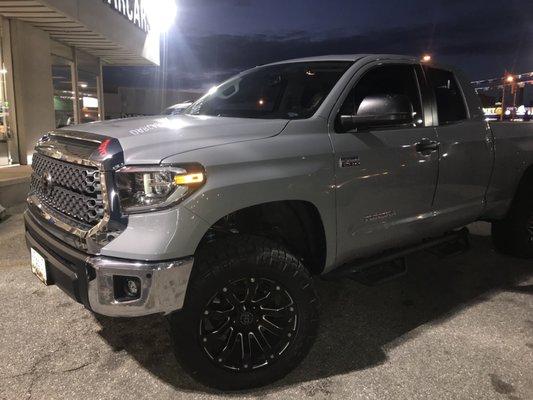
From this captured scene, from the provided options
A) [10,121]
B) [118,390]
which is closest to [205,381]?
[118,390]

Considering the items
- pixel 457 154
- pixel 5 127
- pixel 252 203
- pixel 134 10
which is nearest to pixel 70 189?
pixel 252 203

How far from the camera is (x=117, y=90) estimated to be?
108 ft

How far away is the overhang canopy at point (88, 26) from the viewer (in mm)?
8945

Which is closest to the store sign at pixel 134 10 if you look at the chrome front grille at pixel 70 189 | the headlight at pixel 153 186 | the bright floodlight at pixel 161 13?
the bright floodlight at pixel 161 13

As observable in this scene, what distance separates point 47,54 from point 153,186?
9.91 meters

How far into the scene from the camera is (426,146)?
3.46 m

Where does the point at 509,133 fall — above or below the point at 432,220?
above

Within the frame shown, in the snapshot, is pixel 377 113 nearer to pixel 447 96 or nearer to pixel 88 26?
pixel 447 96

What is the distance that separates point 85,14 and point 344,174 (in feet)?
30.0

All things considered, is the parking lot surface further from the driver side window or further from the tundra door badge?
the driver side window

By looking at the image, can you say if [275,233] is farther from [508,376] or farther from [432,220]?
[508,376]

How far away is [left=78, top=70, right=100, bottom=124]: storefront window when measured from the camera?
43.5 feet

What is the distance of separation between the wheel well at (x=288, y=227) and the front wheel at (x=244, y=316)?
0.71ft

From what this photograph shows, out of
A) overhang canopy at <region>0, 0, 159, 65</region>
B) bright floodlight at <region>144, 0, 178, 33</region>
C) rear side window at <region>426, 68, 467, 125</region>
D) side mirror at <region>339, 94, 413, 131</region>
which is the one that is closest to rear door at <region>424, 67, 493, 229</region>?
rear side window at <region>426, 68, 467, 125</region>
